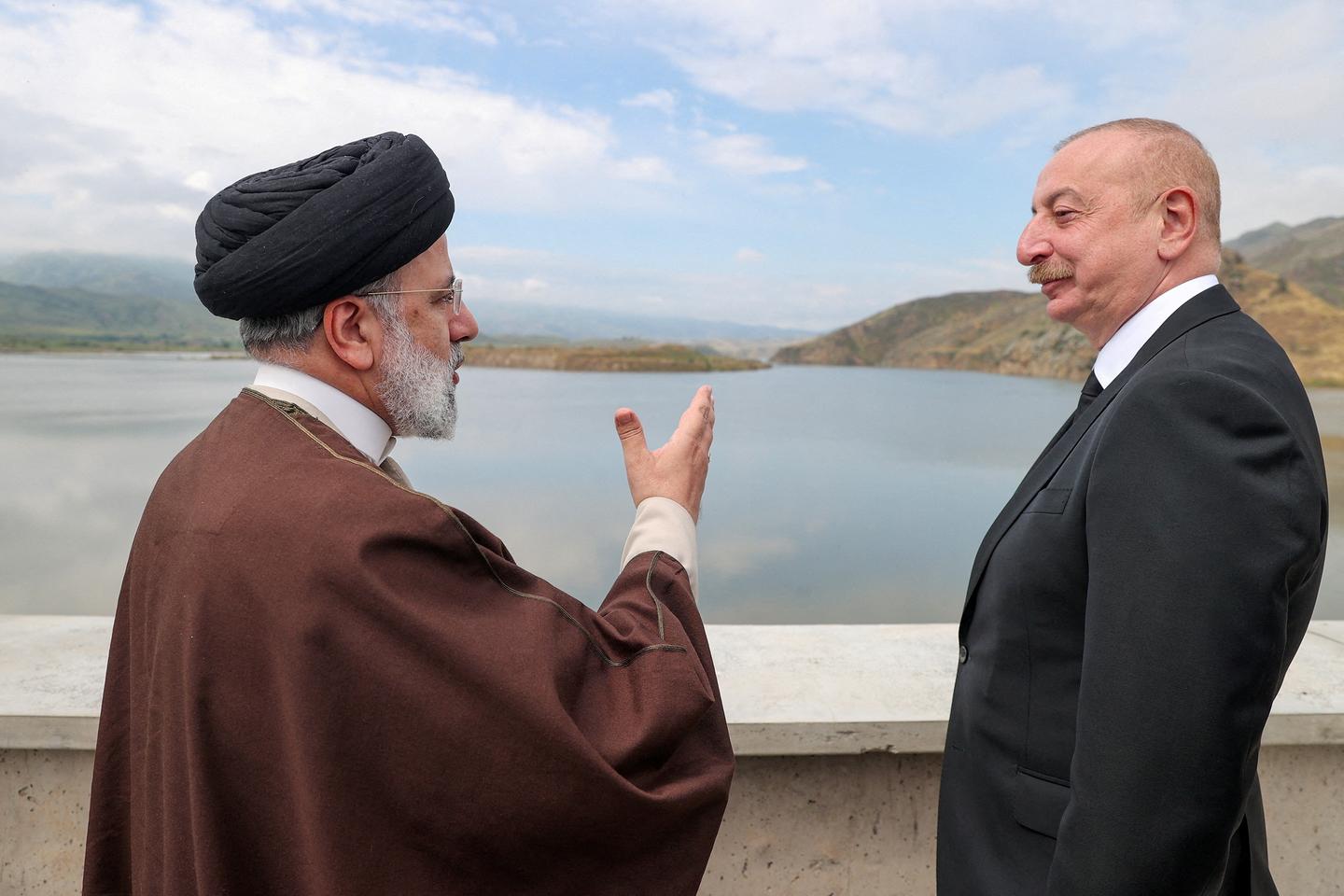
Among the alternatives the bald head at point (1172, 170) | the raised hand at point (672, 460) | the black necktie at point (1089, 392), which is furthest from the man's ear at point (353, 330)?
the bald head at point (1172, 170)

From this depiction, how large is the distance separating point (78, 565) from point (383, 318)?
12.8ft

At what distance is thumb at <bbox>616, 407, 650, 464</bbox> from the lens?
1.84 metres

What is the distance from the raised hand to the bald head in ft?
3.35

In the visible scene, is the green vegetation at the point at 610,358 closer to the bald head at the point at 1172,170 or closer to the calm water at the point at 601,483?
the calm water at the point at 601,483

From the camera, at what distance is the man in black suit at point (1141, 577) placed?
1.28 m

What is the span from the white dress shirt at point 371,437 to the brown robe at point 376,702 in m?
0.12

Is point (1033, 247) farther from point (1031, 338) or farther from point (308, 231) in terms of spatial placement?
point (1031, 338)

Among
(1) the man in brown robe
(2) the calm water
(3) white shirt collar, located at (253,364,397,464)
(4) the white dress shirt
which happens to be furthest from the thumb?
(2) the calm water

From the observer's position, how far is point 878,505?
15.9ft

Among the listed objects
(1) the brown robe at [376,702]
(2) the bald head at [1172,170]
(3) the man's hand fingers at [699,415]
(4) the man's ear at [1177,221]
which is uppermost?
(2) the bald head at [1172,170]

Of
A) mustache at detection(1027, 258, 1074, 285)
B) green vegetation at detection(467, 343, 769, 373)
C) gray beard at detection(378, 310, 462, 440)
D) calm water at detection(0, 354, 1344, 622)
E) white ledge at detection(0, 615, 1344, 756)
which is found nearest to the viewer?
gray beard at detection(378, 310, 462, 440)

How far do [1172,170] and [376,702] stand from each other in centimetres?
185

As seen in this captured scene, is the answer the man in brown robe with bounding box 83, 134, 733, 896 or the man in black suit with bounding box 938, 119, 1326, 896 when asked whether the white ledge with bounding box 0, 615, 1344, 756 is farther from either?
the man in brown robe with bounding box 83, 134, 733, 896

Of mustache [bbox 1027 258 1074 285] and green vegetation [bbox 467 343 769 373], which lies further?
green vegetation [bbox 467 343 769 373]
